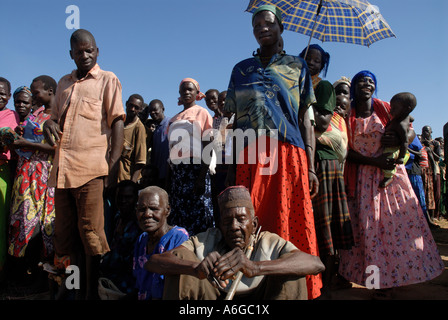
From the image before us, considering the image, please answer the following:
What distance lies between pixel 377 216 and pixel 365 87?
1411 millimetres

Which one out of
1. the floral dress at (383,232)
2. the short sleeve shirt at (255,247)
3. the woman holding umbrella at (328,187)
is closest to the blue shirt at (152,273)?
the short sleeve shirt at (255,247)

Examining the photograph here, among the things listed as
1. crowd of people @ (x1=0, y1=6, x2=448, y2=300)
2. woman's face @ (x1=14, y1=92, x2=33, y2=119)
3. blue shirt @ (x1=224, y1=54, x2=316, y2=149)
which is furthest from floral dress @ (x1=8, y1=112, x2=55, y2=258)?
blue shirt @ (x1=224, y1=54, x2=316, y2=149)

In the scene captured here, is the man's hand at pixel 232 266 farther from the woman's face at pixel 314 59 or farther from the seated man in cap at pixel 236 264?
the woman's face at pixel 314 59

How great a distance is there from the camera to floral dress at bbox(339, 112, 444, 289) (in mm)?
3458

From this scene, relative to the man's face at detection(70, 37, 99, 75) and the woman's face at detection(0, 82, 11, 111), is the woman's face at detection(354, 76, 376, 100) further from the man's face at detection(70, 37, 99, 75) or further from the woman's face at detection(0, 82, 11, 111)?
the woman's face at detection(0, 82, 11, 111)

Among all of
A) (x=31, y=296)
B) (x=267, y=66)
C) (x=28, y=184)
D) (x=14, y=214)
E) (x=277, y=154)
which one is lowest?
(x=31, y=296)

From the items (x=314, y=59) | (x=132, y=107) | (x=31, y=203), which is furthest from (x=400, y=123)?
(x=31, y=203)

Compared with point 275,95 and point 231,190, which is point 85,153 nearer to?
point 231,190

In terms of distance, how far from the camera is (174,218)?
4.23m

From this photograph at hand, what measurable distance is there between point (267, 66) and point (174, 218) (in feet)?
7.55

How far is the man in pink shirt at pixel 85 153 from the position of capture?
110 inches

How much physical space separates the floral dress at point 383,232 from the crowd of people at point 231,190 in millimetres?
11

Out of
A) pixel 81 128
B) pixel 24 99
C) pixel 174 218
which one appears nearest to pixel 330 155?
pixel 174 218

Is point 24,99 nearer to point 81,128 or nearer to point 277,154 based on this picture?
point 81,128
